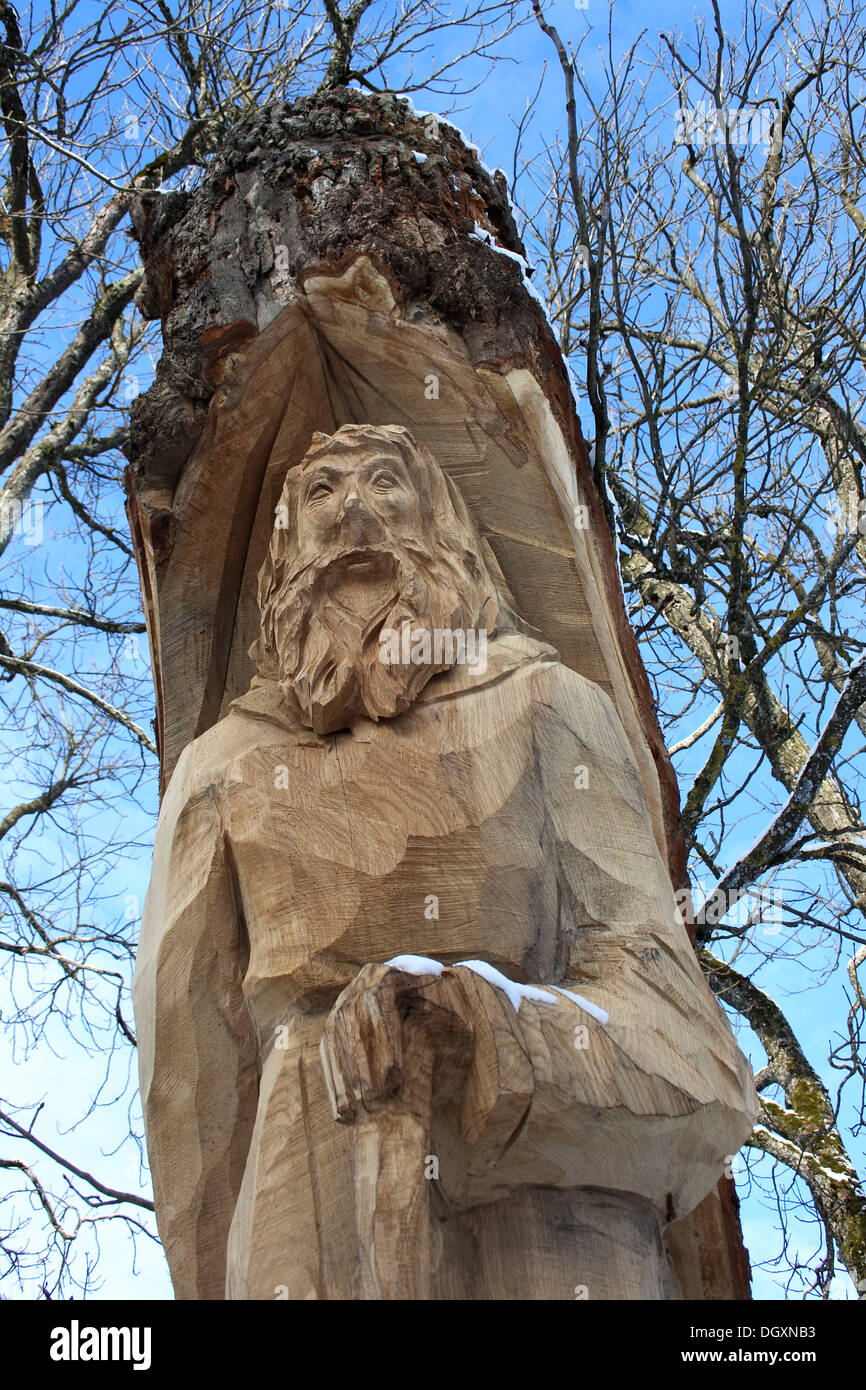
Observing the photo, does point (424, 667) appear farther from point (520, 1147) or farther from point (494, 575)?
point (520, 1147)

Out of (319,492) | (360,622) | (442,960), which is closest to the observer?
(442,960)

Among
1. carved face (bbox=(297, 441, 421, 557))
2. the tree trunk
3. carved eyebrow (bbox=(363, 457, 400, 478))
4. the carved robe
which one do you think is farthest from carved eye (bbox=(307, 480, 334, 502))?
the carved robe

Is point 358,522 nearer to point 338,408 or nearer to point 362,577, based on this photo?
point 362,577

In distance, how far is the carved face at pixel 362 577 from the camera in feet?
12.9

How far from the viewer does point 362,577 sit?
407cm

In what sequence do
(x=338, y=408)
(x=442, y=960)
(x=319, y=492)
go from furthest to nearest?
(x=338, y=408), (x=319, y=492), (x=442, y=960)

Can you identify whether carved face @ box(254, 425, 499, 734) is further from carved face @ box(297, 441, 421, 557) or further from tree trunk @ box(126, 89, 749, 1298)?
tree trunk @ box(126, 89, 749, 1298)

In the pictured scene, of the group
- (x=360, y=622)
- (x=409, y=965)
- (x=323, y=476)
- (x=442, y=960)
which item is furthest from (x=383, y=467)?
(x=409, y=965)

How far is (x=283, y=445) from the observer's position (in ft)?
15.1

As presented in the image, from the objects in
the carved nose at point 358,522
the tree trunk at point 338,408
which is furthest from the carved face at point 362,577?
the tree trunk at point 338,408

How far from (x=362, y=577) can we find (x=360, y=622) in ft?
0.46

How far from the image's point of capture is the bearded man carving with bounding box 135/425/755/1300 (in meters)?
3.05

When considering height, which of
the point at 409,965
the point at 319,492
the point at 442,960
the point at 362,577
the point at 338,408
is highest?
the point at 338,408

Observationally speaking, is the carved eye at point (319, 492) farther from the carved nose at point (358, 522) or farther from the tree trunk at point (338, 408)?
the tree trunk at point (338, 408)
